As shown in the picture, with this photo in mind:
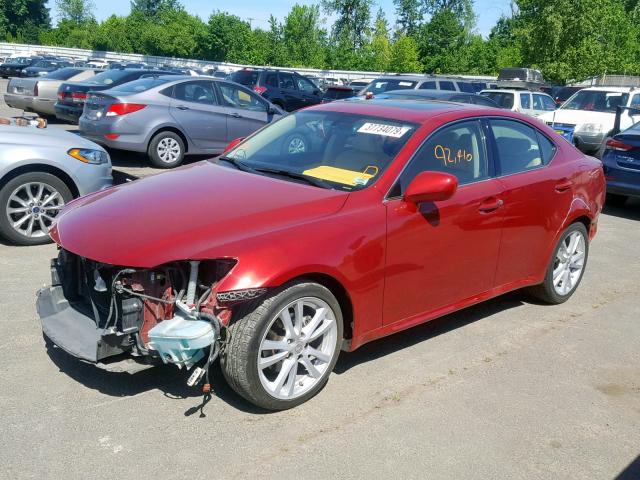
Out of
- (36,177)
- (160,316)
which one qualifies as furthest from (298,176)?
(36,177)

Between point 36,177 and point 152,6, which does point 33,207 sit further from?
point 152,6

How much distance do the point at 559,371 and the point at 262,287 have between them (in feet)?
7.58

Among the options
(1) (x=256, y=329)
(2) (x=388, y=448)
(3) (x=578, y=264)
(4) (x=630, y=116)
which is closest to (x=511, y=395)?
(2) (x=388, y=448)

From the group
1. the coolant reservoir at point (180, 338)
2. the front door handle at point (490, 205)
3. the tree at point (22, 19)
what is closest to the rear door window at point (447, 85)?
the front door handle at point (490, 205)

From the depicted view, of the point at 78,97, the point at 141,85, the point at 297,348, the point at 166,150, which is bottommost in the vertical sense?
the point at 297,348

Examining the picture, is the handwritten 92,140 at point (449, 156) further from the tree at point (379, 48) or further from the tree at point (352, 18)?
the tree at point (352, 18)

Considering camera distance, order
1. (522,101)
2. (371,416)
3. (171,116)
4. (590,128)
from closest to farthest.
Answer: (371,416) → (171,116) → (590,128) → (522,101)

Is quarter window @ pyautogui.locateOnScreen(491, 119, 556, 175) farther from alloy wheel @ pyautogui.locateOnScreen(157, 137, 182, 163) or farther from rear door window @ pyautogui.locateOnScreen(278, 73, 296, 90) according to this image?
rear door window @ pyautogui.locateOnScreen(278, 73, 296, 90)

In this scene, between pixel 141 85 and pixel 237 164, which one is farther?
pixel 141 85

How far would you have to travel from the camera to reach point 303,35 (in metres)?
72.1

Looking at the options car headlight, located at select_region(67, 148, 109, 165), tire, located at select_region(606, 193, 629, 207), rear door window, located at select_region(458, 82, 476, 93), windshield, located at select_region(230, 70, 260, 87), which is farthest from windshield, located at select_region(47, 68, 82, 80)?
tire, located at select_region(606, 193, 629, 207)

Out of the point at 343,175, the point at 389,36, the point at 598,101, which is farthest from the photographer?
the point at 389,36

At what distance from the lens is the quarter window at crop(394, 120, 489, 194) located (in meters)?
4.32

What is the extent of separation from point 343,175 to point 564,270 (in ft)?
8.36
